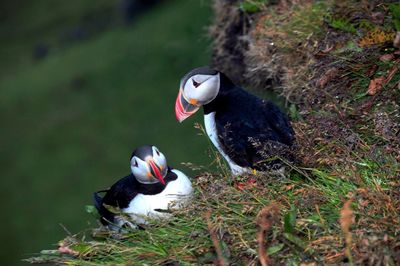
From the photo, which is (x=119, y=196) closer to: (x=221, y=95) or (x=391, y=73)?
(x=221, y=95)

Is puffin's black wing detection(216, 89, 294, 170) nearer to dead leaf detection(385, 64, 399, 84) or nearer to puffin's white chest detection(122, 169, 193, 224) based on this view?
puffin's white chest detection(122, 169, 193, 224)

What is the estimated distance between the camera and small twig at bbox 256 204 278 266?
329 cm

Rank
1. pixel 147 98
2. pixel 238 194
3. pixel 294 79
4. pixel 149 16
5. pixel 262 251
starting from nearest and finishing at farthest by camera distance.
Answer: pixel 262 251, pixel 238 194, pixel 294 79, pixel 147 98, pixel 149 16

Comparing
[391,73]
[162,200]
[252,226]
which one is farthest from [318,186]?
[391,73]

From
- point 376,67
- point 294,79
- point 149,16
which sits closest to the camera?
point 376,67

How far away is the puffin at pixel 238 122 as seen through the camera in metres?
4.31

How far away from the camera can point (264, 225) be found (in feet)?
11.0

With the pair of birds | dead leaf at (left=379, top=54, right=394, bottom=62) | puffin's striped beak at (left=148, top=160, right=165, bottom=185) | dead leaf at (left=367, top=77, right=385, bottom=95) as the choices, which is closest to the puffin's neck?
the pair of birds

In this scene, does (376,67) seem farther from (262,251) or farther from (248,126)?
(262,251)

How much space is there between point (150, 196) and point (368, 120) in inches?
52.0

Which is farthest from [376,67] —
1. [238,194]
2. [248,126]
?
[238,194]

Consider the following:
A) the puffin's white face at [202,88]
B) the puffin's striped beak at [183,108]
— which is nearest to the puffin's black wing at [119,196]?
the puffin's striped beak at [183,108]

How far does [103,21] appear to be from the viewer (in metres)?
22.0

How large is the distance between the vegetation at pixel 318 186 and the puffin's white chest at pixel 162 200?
94mm
